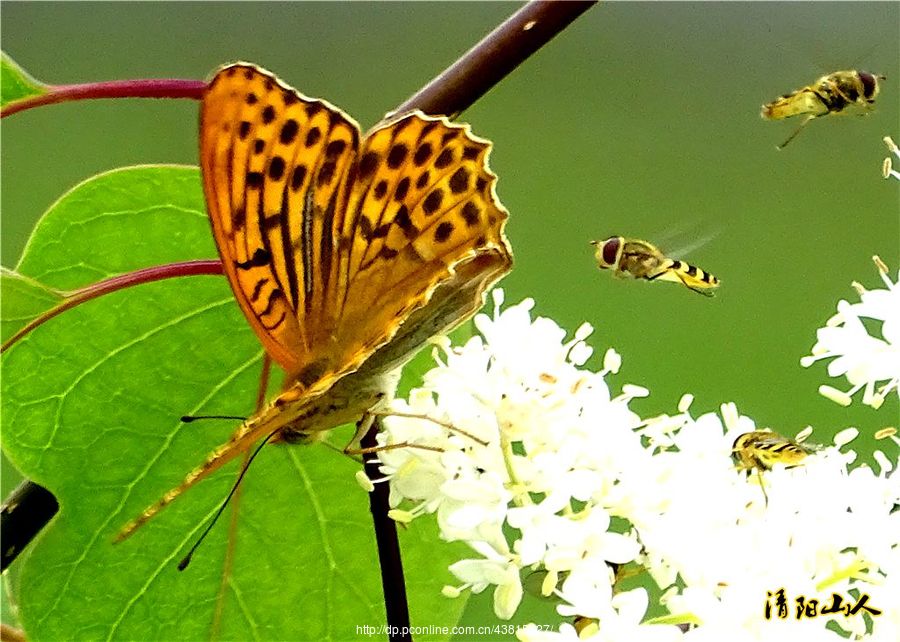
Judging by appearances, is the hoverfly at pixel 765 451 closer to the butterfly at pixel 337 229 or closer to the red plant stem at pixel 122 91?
the butterfly at pixel 337 229

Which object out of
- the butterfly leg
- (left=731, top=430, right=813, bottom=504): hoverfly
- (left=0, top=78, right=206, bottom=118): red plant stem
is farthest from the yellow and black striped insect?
(left=0, top=78, right=206, bottom=118): red plant stem

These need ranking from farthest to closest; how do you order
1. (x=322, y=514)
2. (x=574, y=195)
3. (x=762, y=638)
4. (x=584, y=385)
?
(x=574, y=195), (x=322, y=514), (x=584, y=385), (x=762, y=638)

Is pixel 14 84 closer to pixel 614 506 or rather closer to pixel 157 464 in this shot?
pixel 157 464

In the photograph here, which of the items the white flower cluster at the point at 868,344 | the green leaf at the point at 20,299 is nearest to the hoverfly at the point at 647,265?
the white flower cluster at the point at 868,344

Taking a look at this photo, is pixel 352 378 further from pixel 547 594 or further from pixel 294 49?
pixel 294 49

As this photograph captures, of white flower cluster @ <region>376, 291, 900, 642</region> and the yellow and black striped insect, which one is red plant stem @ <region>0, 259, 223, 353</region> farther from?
the yellow and black striped insect

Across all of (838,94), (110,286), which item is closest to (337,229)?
(110,286)

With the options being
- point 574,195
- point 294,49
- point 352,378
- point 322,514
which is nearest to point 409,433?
point 352,378
